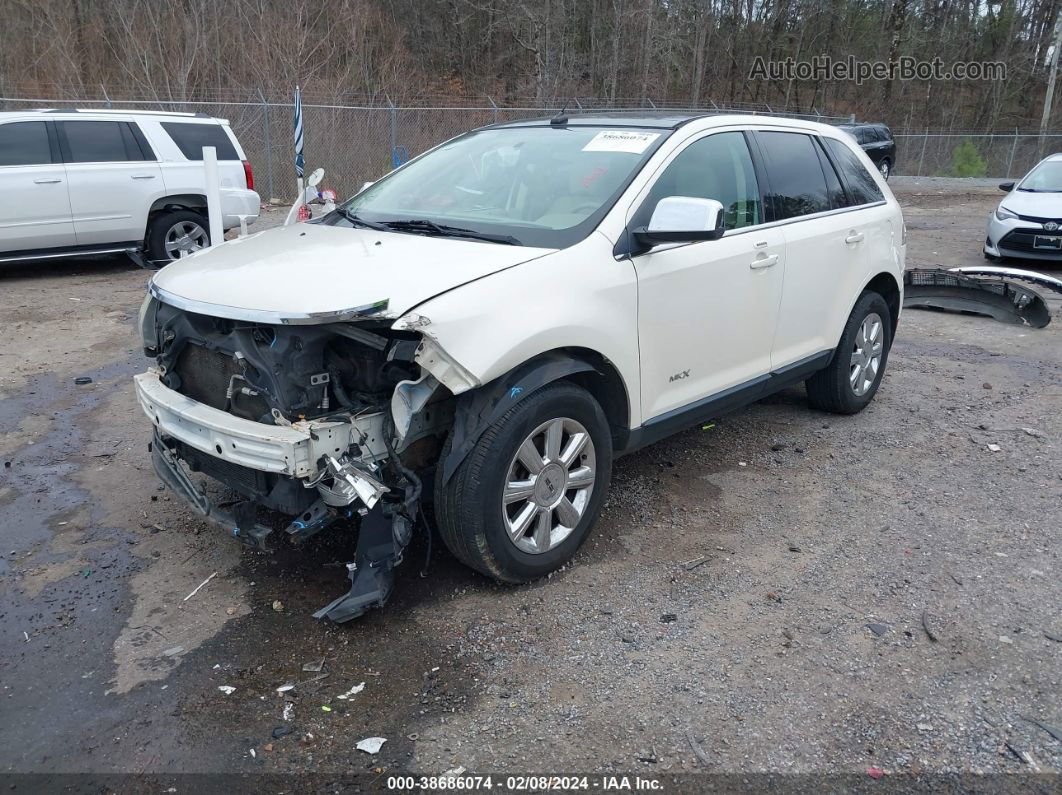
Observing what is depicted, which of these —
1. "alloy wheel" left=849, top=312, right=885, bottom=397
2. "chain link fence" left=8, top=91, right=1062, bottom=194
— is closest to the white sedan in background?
"chain link fence" left=8, top=91, right=1062, bottom=194

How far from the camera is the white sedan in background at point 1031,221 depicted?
11516mm

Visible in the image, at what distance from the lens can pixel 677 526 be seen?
14.0ft

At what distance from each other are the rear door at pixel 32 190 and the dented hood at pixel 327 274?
22.9ft

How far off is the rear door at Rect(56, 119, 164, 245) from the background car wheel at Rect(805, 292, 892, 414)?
831 cm

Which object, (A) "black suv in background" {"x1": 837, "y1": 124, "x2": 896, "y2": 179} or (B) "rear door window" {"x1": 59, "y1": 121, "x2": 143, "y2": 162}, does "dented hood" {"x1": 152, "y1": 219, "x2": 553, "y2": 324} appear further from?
(A) "black suv in background" {"x1": 837, "y1": 124, "x2": 896, "y2": 179}

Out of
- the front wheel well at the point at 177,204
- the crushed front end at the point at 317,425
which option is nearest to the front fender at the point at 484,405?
the crushed front end at the point at 317,425

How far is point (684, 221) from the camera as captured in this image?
3668mm

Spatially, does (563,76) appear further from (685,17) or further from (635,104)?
(685,17)

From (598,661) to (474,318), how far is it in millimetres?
1374

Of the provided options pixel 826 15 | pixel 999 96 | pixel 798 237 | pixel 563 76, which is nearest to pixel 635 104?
pixel 563 76

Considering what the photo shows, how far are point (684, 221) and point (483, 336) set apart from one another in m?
1.12

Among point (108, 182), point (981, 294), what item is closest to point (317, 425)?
point (981, 294)

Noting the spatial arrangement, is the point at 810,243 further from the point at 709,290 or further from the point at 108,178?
the point at 108,178

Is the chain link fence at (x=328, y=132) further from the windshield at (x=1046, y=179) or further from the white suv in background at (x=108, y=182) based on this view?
the white suv in background at (x=108, y=182)
